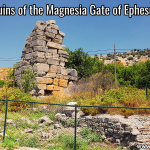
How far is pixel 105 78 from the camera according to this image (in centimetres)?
1542

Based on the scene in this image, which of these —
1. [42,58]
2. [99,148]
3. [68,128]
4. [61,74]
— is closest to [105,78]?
[61,74]

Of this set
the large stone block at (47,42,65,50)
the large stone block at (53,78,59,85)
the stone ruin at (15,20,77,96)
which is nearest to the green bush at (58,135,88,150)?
the stone ruin at (15,20,77,96)

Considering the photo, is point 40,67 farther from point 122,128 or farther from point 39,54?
point 122,128

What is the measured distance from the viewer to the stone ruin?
563 inches

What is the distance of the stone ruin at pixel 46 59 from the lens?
14.3 m

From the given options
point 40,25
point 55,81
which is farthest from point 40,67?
point 40,25

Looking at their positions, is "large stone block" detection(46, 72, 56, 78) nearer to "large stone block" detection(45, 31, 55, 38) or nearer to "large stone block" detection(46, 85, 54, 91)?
"large stone block" detection(46, 85, 54, 91)

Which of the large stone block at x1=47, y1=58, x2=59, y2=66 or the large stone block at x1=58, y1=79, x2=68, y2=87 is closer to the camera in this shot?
the large stone block at x1=47, y1=58, x2=59, y2=66

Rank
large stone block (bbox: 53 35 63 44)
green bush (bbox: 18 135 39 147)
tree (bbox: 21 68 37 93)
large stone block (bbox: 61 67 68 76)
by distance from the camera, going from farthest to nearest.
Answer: large stone block (bbox: 53 35 63 44)
large stone block (bbox: 61 67 68 76)
tree (bbox: 21 68 37 93)
green bush (bbox: 18 135 39 147)

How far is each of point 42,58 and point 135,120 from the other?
9388mm

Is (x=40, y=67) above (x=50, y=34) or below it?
below

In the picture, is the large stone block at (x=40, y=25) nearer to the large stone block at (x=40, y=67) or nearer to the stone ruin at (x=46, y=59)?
the stone ruin at (x=46, y=59)

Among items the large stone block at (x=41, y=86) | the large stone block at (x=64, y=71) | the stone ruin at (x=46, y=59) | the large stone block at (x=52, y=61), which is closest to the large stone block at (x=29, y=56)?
the stone ruin at (x=46, y=59)

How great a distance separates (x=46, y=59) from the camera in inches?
584
